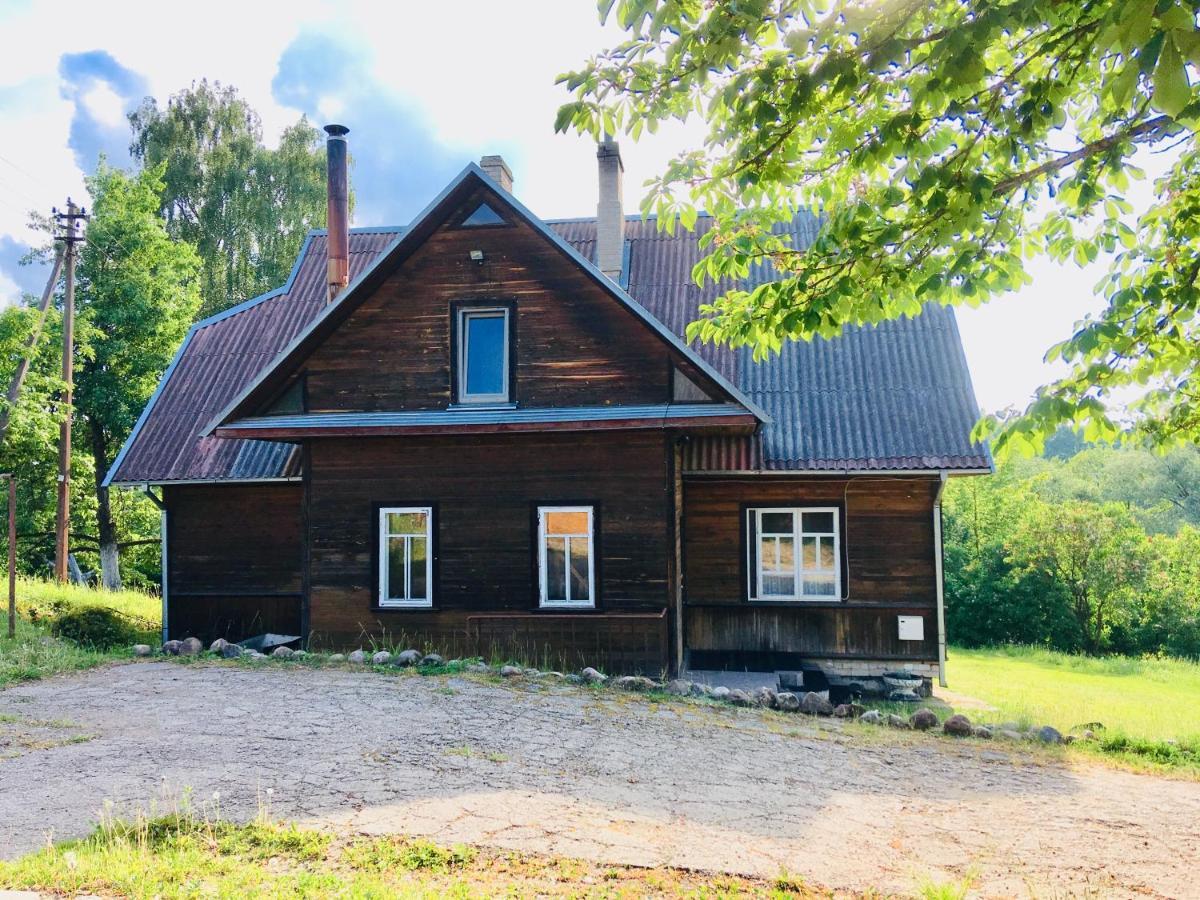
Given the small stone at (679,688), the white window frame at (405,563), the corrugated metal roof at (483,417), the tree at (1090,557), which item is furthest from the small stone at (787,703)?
the tree at (1090,557)

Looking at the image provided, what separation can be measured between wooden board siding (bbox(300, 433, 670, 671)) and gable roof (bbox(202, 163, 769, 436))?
117 centimetres

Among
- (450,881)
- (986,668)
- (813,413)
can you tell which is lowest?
(986,668)

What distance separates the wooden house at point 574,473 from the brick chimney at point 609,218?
332cm

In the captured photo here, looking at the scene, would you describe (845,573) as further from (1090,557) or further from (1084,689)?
(1090,557)

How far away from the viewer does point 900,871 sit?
18.0 feet

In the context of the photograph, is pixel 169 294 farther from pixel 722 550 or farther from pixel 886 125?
pixel 886 125

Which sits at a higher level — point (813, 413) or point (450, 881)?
point (813, 413)

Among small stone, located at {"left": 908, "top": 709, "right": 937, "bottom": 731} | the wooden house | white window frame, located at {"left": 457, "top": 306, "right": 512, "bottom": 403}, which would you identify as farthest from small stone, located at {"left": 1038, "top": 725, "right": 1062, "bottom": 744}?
white window frame, located at {"left": 457, "top": 306, "right": 512, "bottom": 403}

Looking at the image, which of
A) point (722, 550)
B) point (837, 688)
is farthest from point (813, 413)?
point (837, 688)

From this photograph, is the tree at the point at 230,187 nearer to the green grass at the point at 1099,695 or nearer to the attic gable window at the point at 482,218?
the attic gable window at the point at 482,218

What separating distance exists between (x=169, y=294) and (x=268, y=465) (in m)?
15.3

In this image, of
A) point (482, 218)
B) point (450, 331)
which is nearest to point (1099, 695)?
point (450, 331)

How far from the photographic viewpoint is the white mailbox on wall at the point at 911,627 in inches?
547

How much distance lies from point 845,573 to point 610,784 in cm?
→ 795
